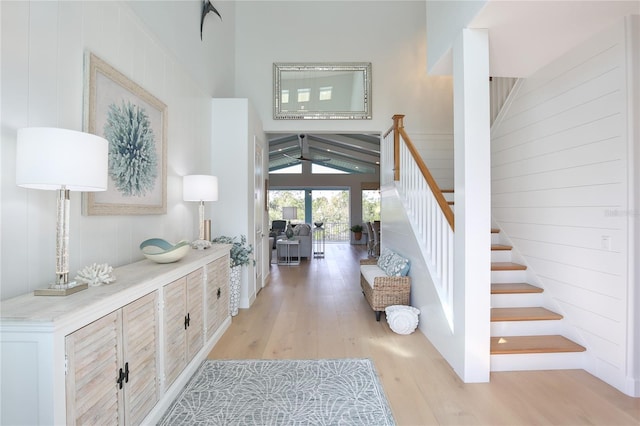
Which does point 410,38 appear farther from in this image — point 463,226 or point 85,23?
point 85,23

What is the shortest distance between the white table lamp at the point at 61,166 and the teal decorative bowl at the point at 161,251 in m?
0.68

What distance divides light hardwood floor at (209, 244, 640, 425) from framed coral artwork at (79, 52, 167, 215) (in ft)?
4.95

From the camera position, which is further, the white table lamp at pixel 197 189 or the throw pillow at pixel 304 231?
the throw pillow at pixel 304 231

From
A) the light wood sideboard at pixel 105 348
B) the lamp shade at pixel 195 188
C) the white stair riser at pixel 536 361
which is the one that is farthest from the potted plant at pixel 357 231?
Answer: the light wood sideboard at pixel 105 348

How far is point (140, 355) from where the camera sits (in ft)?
5.46

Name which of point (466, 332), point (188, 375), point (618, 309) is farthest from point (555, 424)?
point (188, 375)

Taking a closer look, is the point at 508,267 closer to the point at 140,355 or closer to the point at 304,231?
the point at 140,355

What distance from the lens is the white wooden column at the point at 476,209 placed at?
7.50ft

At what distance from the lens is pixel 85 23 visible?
1854 millimetres

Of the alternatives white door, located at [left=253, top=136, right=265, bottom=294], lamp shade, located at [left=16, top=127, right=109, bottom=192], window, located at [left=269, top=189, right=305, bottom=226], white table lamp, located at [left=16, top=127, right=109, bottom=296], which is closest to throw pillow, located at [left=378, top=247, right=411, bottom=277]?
white door, located at [left=253, top=136, right=265, bottom=294]

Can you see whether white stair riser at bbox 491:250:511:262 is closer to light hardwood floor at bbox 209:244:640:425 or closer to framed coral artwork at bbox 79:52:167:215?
light hardwood floor at bbox 209:244:640:425

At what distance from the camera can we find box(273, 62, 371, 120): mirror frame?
5051 millimetres

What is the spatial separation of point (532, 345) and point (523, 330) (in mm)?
178

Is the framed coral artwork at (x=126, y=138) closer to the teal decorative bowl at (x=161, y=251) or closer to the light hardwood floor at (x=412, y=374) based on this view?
the teal decorative bowl at (x=161, y=251)
